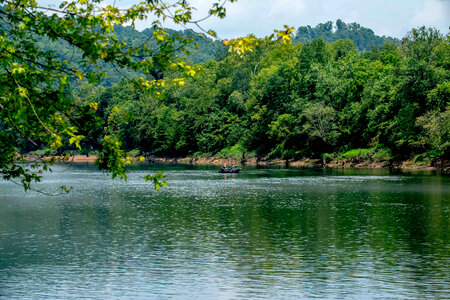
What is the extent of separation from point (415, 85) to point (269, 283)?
79.6 m

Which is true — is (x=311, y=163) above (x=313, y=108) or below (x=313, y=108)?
below

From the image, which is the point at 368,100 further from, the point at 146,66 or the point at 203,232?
the point at 146,66

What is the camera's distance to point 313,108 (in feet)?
382

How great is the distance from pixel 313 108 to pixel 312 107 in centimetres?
191

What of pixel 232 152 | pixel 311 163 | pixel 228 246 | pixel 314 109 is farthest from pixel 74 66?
pixel 232 152

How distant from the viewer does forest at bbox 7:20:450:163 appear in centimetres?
9700

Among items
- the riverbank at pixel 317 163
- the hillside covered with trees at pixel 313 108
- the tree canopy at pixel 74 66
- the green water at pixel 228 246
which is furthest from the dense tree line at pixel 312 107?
the tree canopy at pixel 74 66

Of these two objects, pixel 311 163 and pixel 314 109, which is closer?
pixel 314 109

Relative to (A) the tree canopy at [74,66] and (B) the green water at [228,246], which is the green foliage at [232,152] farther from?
(A) the tree canopy at [74,66]

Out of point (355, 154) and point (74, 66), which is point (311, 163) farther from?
point (74, 66)

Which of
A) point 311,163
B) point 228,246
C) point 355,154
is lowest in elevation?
point 228,246

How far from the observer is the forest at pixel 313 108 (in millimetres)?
97000

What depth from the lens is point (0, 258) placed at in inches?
1169

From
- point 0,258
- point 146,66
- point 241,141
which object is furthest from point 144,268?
point 241,141
